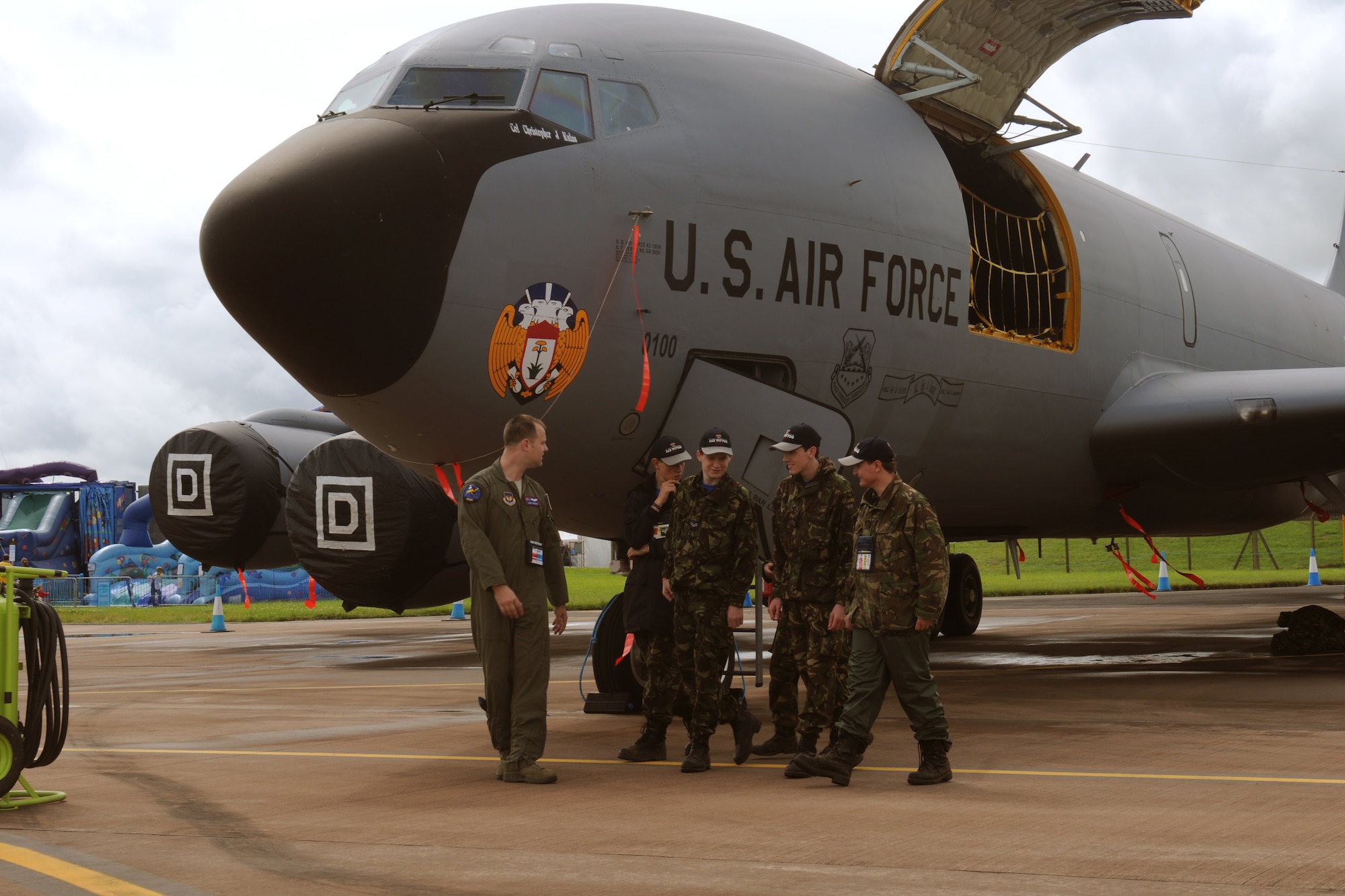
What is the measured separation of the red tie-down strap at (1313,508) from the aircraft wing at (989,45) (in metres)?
6.66

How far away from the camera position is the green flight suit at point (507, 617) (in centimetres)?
721

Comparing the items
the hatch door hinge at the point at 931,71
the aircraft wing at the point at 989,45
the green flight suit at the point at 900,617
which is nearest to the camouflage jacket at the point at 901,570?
the green flight suit at the point at 900,617

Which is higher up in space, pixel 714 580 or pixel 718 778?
pixel 714 580

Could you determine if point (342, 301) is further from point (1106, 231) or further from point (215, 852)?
point (1106, 231)

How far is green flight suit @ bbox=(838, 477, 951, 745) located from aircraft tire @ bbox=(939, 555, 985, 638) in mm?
12375

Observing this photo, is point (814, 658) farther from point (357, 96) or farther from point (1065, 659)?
point (1065, 659)

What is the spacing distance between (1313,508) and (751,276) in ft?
36.6

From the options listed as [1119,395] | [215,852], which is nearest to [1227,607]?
[1119,395]

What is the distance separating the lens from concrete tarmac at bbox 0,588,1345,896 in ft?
15.7

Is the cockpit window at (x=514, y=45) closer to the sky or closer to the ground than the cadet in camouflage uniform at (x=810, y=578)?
closer to the sky

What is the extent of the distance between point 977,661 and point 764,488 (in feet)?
22.7

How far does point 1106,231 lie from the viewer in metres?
13.5

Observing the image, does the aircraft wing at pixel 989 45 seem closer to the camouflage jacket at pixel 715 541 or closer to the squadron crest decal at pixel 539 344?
the squadron crest decal at pixel 539 344

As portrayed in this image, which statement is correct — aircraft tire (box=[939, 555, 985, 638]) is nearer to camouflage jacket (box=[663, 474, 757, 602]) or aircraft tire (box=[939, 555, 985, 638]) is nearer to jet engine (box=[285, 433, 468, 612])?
jet engine (box=[285, 433, 468, 612])
